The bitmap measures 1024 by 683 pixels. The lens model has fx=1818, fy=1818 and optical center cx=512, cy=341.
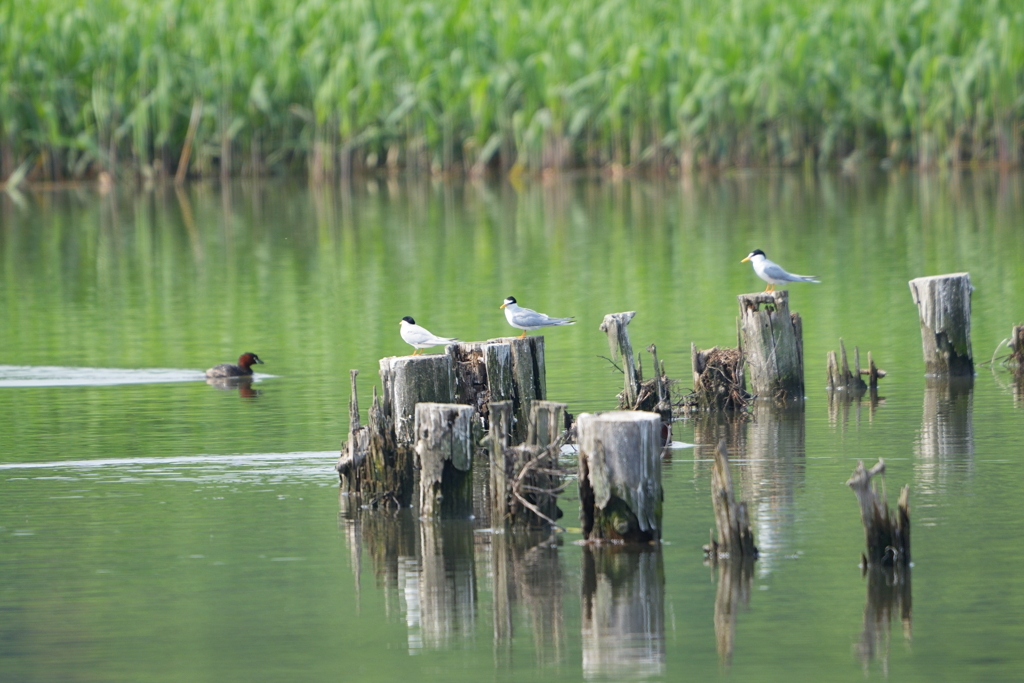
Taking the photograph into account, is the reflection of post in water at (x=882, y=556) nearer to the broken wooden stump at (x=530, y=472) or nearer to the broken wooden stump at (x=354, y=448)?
the broken wooden stump at (x=530, y=472)

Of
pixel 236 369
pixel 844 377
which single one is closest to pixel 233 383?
pixel 236 369

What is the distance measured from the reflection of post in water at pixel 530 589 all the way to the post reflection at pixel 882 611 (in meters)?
1.32

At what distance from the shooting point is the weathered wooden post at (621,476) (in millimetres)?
9180

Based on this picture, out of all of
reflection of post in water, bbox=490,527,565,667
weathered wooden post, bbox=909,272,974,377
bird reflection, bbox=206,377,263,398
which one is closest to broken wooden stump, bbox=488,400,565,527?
reflection of post in water, bbox=490,527,565,667

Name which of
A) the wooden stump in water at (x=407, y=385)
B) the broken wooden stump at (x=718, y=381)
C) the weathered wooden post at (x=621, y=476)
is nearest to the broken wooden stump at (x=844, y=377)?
the broken wooden stump at (x=718, y=381)

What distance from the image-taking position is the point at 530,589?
8805mm

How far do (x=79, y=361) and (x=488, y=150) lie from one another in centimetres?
2467

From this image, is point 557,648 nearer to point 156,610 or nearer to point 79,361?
point 156,610

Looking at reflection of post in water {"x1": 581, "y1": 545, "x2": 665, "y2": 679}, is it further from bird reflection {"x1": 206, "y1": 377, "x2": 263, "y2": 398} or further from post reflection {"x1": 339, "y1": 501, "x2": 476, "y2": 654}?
bird reflection {"x1": 206, "y1": 377, "x2": 263, "y2": 398}

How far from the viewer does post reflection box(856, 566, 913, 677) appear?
768 cm

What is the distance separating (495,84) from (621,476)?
3202 cm

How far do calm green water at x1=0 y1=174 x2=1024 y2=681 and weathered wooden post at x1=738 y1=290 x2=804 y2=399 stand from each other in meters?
0.42

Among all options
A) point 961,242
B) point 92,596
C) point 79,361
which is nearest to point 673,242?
point 961,242

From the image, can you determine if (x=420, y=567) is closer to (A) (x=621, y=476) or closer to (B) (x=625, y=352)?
(A) (x=621, y=476)
